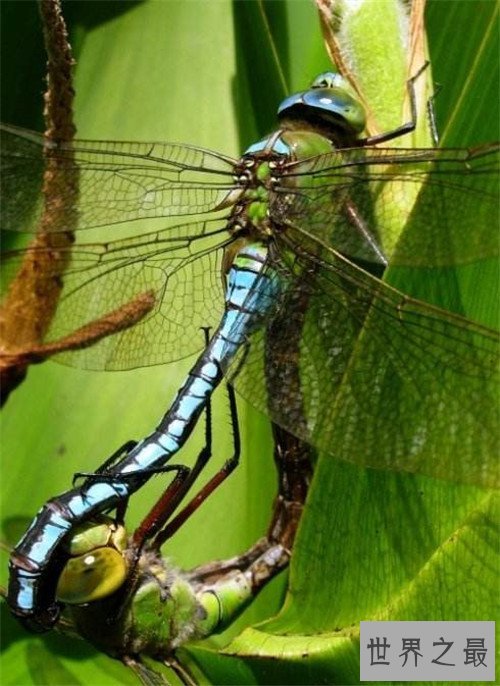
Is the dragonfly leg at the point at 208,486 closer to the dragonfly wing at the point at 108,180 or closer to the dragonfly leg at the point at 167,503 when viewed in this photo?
the dragonfly leg at the point at 167,503

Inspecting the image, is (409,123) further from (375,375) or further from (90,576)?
(90,576)

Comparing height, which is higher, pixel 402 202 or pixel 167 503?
pixel 402 202

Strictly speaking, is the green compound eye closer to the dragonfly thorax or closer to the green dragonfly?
the green dragonfly

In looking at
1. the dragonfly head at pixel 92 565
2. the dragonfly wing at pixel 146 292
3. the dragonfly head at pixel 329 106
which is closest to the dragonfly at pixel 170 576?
→ the dragonfly head at pixel 92 565

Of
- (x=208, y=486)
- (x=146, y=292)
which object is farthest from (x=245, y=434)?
(x=146, y=292)

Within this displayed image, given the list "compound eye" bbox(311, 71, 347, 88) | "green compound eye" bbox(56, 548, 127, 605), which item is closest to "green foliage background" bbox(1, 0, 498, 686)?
"compound eye" bbox(311, 71, 347, 88)

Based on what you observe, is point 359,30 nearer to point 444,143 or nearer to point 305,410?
point 444,143

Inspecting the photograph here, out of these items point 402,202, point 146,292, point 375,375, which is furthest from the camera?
point 146,292
